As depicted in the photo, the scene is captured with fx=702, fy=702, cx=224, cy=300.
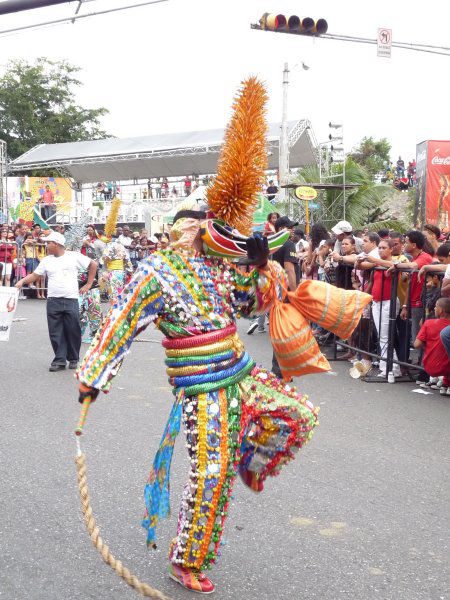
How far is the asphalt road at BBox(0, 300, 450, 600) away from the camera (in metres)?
3.29

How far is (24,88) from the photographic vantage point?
4634 cm

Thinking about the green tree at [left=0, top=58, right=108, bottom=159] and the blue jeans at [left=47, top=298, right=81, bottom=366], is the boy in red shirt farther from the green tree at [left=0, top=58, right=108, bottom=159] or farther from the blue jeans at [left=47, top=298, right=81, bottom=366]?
the green tree at [left=0, top=58, right=108, bottom=159]

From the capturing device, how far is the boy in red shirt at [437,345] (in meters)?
7.38

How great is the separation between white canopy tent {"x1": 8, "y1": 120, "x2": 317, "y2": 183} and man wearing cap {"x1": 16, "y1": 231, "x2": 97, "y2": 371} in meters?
20.2

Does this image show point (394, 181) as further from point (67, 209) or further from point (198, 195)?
point (198, 195)

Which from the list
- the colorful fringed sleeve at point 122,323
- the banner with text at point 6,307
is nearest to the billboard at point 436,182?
the banner with text at point 6,307

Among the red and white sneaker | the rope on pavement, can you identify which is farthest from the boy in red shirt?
the rope on pavement

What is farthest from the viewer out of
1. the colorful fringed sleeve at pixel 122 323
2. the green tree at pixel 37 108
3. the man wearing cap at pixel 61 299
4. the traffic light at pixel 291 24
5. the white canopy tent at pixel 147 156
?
the green tree at pixel 37 108

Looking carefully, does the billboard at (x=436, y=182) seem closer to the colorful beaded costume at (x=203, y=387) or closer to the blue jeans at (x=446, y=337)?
the blue jeans at (x=446, y=337)

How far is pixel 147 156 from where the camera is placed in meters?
31.8

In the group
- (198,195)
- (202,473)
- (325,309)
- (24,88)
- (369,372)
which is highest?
(24,88)

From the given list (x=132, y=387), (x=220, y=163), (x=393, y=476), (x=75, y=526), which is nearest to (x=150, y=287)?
(x=220, y=163)

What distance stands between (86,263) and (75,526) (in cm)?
582

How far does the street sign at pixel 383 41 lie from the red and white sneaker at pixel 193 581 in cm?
1036
